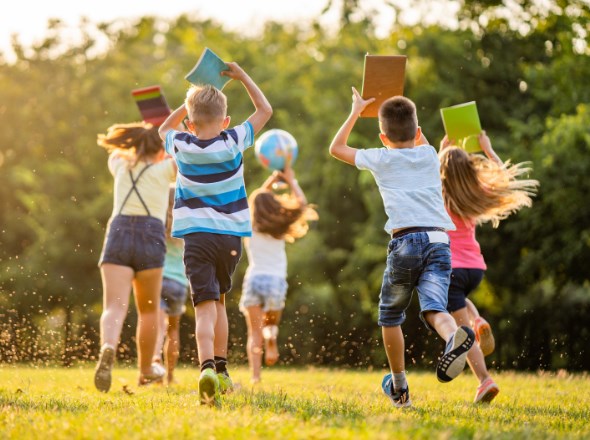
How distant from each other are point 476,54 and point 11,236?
460 inches

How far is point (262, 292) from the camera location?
8703mm

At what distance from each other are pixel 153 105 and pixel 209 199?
2.26 meters

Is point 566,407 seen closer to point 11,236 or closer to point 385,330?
point 385,330

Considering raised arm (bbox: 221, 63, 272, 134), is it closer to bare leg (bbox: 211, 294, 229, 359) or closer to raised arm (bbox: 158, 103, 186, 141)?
raised arm (bbox: 158, 103, 186, 141)

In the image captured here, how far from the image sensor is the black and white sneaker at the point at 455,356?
4.75 m

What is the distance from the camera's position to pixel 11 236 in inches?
802

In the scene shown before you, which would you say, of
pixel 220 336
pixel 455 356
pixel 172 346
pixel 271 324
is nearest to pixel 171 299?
pixel 172 346

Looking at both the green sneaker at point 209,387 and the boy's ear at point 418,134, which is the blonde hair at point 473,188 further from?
the green sneaker at point 209,387

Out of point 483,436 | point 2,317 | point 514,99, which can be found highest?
point 514,99

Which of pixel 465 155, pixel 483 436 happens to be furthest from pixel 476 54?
pixel 483 436

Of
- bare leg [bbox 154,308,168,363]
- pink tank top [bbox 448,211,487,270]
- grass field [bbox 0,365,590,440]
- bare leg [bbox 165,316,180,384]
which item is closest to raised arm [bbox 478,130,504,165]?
pink tank top [bbox 448,211,487,270]

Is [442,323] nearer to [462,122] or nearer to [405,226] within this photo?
[405,226]

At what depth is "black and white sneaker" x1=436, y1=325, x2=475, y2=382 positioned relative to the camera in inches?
187

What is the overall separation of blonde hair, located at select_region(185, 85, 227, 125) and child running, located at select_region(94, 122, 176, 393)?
1846 millimetres
